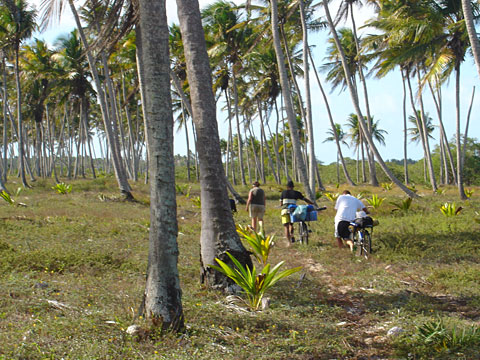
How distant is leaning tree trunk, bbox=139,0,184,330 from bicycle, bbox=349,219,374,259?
4.86 meters

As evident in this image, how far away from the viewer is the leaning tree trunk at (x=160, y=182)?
4367 millimetres

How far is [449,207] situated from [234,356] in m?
10.7

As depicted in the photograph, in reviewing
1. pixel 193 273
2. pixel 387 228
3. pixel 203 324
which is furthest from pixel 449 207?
pixel 203 324

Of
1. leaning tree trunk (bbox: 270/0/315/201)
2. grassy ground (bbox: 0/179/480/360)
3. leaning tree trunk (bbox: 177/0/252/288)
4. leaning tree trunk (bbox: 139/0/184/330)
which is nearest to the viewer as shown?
grassy ground (bbox: 0/179/480/360)

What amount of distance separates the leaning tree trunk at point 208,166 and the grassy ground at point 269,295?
63 cm

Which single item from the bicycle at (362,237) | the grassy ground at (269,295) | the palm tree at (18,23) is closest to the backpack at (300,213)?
the grassy ground at (269,295)

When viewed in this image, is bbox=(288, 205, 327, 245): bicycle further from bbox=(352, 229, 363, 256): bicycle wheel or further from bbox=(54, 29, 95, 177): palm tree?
bbox=(54, 29, 95, 177): palm tree

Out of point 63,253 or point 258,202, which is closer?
point 63,253

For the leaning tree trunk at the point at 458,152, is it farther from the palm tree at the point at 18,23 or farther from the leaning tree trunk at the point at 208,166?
the palm tree at the point at 18,23

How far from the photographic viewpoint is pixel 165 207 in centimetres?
448

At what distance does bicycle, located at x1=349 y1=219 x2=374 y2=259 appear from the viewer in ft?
26.7

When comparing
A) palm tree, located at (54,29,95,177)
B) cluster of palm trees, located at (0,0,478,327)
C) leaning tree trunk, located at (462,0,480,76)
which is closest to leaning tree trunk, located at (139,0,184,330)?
A: cluster of palm trees, located at (0,0,478,327)

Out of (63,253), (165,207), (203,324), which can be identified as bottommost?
(203,324)

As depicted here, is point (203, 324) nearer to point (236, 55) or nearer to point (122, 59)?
point (236, 55)
